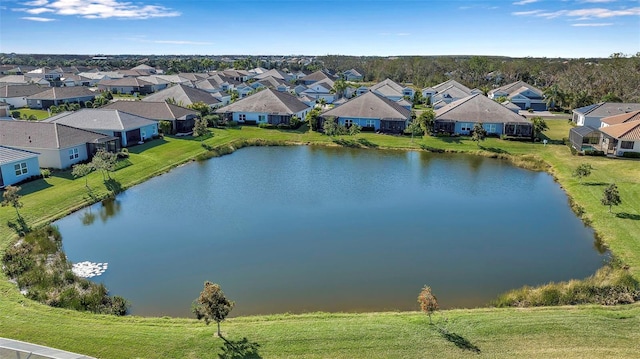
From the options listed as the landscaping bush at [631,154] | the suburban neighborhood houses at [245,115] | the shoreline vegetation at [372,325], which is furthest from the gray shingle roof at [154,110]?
the landscaping bush at [631,154]

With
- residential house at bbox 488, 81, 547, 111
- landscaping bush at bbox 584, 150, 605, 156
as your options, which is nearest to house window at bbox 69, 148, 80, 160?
landscaping bush at bbox 584, 150, 605, 156

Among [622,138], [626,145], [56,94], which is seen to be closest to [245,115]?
[56,94]

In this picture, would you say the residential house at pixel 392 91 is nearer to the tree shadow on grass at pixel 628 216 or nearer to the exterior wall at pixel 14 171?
the tree shadow on grass at pixel 628 216

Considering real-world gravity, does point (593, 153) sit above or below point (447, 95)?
below

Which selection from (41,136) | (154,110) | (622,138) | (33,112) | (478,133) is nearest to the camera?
(41,136)

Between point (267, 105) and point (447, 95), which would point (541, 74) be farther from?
point (267, 105)

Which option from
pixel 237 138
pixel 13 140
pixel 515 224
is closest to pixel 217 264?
pixel 515 224

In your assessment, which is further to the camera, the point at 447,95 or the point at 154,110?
the point at 447,95

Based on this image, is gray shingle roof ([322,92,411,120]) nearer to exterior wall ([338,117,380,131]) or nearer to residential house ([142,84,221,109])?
exterior wall ([338,117,380,131])
